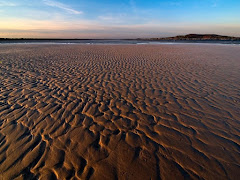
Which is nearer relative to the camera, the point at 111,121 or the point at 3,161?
the point at 3,161

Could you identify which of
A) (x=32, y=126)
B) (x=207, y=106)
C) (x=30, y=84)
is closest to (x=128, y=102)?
(x=207, y=106)

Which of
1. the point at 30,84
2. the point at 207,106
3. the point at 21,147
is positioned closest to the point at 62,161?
the point at 21,147

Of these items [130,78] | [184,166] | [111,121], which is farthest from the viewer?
[130,78]

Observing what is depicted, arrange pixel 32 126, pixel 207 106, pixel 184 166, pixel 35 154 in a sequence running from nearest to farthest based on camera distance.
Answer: pixel 184 166 → pixel 35 154 → pixel 32 126 → pixel 207 106

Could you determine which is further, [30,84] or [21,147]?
[30,84]

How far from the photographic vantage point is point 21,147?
2.90 meters

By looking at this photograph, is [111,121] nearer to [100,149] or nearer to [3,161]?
[100,149]

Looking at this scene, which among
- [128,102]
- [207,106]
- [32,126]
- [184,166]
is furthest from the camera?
[128,102]

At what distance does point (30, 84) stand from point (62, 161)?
515 centimetres

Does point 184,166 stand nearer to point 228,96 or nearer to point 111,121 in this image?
point 111,121

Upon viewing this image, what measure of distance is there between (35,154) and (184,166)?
2.84 metres

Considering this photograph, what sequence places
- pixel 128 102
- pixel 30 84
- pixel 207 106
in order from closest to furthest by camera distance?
pixel 207 106, pixel 128 102, pixel 30 84

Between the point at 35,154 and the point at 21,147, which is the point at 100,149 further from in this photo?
the point at 21,147

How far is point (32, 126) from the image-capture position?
139 inches
